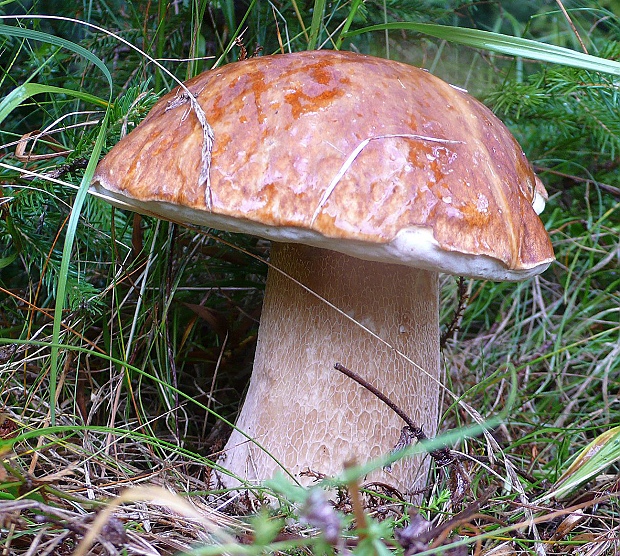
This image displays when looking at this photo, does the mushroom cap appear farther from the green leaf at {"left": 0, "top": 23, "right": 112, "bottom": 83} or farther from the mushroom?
the green leaf at {"left": 0, "top": 23, "right": 112, "bottom": 83}

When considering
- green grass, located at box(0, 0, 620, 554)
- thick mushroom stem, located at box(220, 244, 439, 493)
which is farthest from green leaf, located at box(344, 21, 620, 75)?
thick mushroom stem, located at box(220, 244, 439, 493)

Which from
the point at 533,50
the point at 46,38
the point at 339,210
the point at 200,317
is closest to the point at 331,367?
the point at 339,210

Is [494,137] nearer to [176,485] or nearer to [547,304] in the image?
[176,485]

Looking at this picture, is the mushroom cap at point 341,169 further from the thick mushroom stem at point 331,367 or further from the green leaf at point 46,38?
the thick mushroom stem at point 331,367

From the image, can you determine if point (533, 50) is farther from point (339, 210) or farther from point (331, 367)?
point (331, 367)

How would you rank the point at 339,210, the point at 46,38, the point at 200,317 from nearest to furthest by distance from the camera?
the point at 339,210 → the point at 46,38 → the point at 200,317

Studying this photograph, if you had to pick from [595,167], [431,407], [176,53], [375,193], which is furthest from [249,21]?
[595,167]

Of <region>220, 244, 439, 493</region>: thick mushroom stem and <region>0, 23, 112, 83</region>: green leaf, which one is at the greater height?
<region>0, 23, 112, 83</region>: green leaf

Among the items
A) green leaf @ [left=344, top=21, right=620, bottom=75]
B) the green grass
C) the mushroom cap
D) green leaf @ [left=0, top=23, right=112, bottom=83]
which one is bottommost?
the green grass

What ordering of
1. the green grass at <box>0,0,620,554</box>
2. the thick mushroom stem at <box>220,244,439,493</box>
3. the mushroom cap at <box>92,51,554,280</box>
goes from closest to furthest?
the mushroom cap at <box>92,51,554,280</box>, the green grass at <box>0,0,620,554</box>, the thick mushroom stem at <box>220,244,439,493</box>
